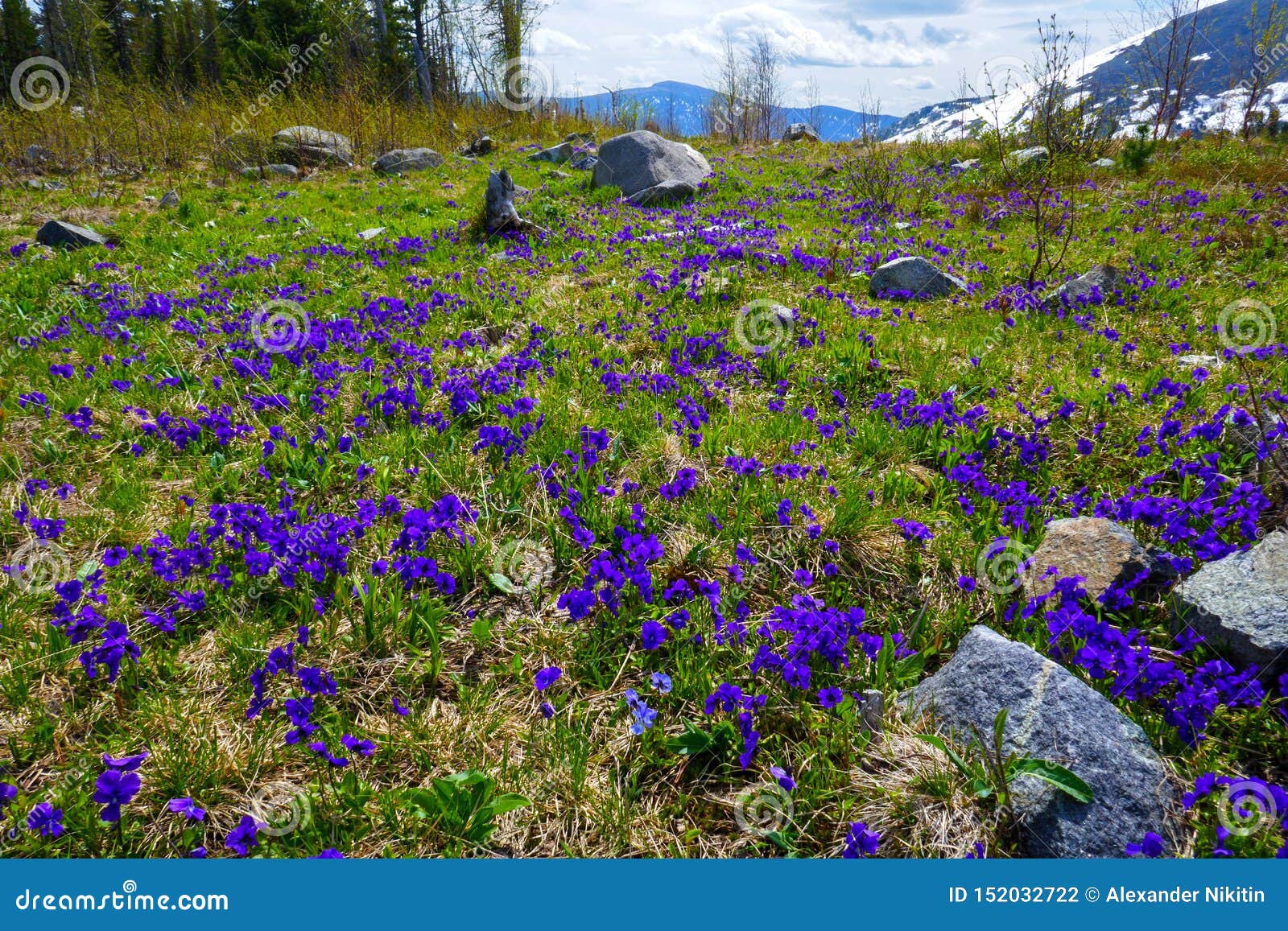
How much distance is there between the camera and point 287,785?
2514 mm

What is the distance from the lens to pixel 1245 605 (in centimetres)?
280

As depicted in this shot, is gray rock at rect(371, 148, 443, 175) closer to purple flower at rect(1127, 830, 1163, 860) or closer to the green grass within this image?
the green grass

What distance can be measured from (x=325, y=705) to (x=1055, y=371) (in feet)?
19.8

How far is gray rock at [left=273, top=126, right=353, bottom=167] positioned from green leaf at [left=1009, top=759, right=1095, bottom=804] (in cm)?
2107

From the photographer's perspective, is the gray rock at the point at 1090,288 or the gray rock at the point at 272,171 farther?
the gray rock at the point at 272,171

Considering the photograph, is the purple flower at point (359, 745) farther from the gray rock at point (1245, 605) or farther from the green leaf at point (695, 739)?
the gray rock at point (1245, 605)

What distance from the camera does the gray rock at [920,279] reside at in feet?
26.8

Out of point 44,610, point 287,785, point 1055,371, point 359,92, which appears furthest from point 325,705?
point 359,92

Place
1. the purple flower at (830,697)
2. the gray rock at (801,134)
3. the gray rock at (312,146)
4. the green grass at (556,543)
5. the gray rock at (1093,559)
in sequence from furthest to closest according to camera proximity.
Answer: the gray rock at (801,134), the gray rock at (312,146), the gray rock at (1093,559), the purple flower at (830,697), the green grass at (556,543)

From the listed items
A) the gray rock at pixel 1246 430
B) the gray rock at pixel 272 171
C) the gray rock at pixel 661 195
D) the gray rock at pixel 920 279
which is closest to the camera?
the gray rock at pixel 1246 430

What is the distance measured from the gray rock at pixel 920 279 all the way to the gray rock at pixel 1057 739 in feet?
21.3

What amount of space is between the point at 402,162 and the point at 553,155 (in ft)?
15.1

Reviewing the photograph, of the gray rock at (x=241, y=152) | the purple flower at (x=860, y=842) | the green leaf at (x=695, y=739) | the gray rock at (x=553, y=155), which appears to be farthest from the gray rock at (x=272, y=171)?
the purple flower at (x=860, y=842)

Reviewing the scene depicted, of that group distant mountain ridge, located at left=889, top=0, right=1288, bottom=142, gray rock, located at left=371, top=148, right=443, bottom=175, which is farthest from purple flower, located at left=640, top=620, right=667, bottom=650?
gray rock, located at left=371, top=148, right=443, bottom=175
